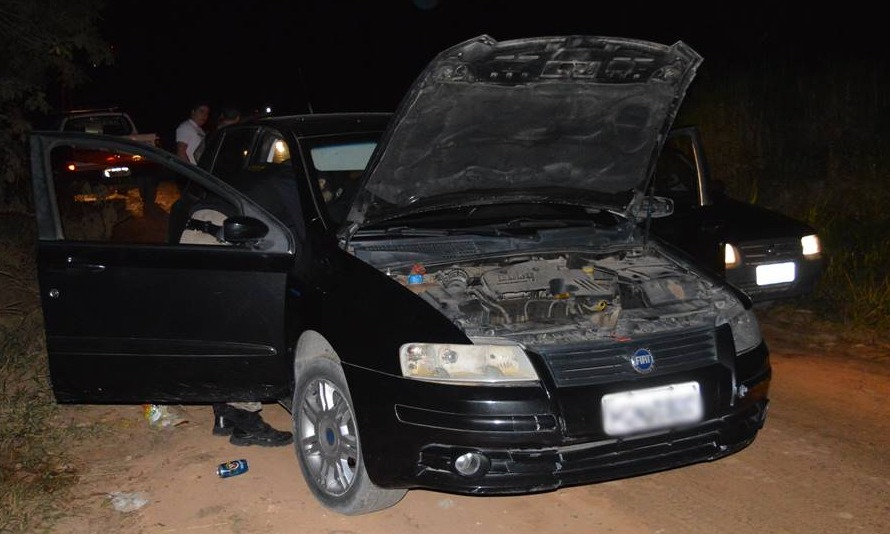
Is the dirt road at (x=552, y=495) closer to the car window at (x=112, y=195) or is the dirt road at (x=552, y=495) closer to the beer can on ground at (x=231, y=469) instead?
the beer can on ground at (x=231, y=469)

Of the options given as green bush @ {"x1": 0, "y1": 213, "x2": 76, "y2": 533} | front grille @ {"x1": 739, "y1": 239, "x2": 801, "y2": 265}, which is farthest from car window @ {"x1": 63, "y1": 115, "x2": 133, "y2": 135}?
front grille @ {"x1": 739, "y1": 239, "x2": 801, "y2": 265}

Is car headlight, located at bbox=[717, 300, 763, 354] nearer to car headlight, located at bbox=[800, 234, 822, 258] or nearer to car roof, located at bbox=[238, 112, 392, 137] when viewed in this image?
car roof, located at bbox=[238, 112, 392, 137]

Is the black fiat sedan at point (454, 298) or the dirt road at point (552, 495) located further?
the dirt road at point (552, 495)

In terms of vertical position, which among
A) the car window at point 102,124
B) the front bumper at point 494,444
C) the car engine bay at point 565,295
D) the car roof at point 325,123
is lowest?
the car window at point 102,124

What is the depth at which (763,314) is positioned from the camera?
8.02m

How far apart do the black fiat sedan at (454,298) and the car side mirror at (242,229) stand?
1 cm

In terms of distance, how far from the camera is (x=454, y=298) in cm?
411

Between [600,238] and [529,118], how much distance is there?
796 millimetres

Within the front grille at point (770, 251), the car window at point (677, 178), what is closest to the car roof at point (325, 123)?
the car window at point (677, 178)

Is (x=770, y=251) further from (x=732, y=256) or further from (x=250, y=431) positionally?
(x=250, y=431)

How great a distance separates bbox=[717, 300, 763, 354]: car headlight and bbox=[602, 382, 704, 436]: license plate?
17.0 inches

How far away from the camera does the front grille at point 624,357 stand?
3.69m

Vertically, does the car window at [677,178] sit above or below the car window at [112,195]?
above

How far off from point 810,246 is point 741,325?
142 inches
